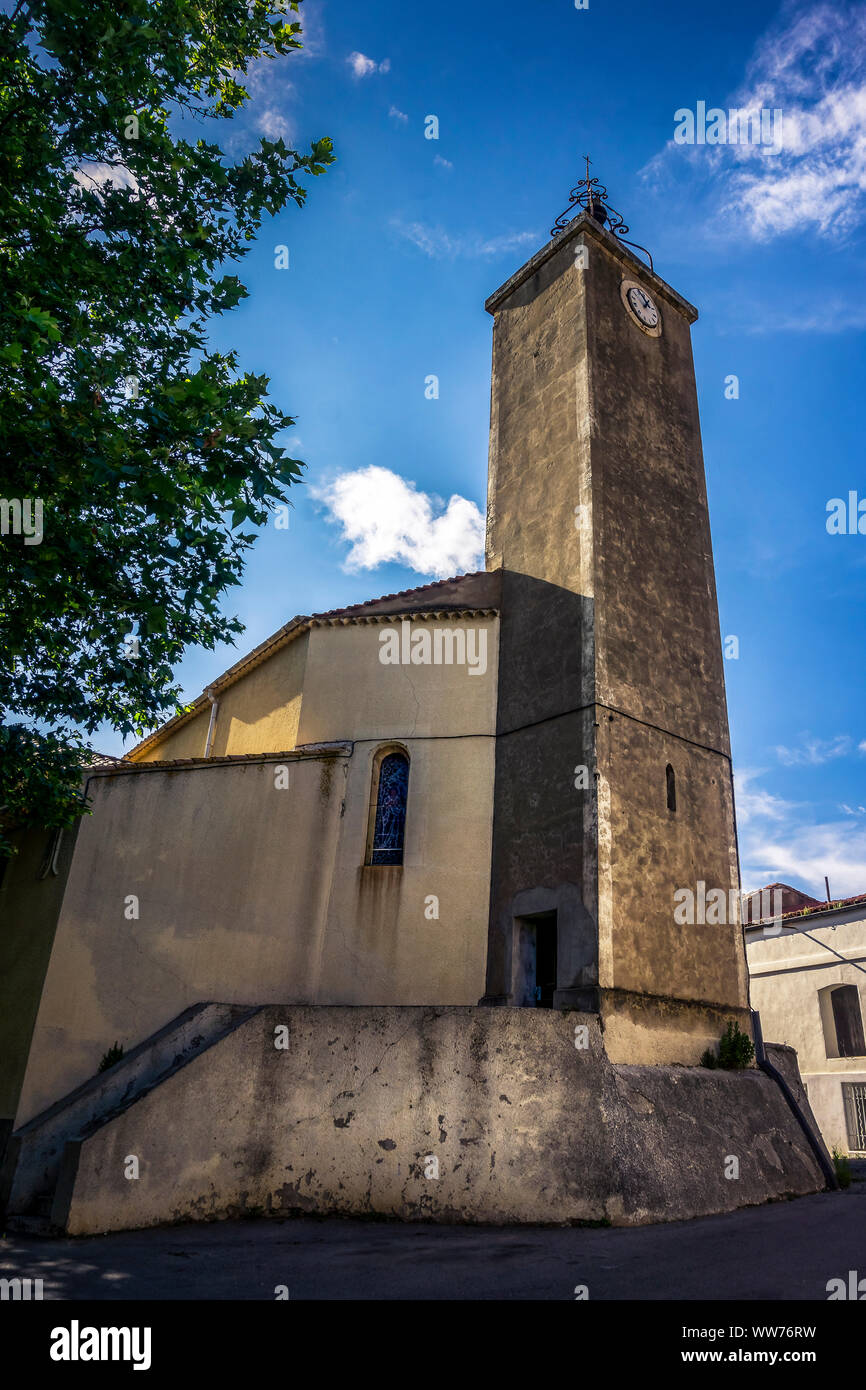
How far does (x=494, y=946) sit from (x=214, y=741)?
808 centimetres

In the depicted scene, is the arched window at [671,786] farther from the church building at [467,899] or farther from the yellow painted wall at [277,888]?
the yellow painted wall at [277,888]

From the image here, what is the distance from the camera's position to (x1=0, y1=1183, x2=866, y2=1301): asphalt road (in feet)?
18.6

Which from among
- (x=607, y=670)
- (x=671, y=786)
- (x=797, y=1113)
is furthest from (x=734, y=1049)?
(x=607, y=670)

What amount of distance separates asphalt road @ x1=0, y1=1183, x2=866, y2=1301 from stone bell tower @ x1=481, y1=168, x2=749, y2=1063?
262cm

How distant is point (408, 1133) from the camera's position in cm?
867

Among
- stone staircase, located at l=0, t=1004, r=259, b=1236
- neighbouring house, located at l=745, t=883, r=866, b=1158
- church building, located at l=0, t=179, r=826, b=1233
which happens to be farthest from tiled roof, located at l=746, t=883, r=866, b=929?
stone staircase, located at l=0, t=1004, r=259, b=1236

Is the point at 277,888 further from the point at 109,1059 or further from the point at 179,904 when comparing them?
the point at 109,1059

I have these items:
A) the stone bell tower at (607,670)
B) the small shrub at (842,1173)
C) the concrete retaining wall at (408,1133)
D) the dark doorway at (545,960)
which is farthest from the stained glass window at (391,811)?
the small shrub at (842,1173)

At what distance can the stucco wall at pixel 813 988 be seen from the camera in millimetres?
18562

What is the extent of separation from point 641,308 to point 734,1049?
43.1ft

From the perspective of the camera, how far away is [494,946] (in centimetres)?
1177

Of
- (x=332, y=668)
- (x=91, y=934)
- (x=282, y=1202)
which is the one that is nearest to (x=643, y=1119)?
(x=282, y=1202)

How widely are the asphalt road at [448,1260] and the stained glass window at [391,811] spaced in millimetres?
5248

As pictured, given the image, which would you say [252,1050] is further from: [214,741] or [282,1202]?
[214,741]
